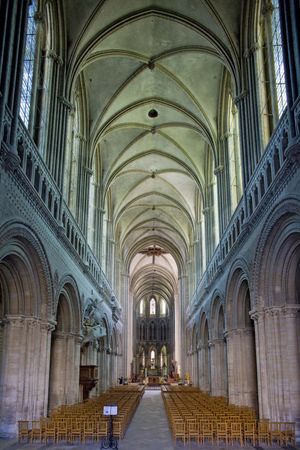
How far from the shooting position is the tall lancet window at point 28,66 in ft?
52.5

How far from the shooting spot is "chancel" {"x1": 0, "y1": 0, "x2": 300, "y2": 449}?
539 inches

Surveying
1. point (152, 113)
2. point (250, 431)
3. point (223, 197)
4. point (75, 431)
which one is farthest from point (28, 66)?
point (250, 431)

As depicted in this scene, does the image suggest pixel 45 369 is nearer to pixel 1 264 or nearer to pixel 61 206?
pixel 1 264

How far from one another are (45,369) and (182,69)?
16.2m

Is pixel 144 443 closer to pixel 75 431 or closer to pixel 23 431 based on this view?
pixel 75 431

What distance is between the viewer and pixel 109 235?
3703cm

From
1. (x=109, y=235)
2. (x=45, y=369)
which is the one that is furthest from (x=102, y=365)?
(x=45, y=369)

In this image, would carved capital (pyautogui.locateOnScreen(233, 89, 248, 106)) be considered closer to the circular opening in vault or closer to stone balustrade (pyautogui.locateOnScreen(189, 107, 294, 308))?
stone balustrade (pyautogui.locateOnScreen(189, 107, 294, 308))

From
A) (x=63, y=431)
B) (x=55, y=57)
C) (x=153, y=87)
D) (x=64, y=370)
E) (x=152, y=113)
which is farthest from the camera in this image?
(x=152, y=113)

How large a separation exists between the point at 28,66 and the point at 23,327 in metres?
9.00

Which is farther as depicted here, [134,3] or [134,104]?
[134,104]

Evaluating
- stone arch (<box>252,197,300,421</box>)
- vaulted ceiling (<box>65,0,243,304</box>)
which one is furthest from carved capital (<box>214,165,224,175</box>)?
stone arch (<box>252,197,300,421</box>)

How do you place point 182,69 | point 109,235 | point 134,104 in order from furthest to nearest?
1. point 109,235
2. point 134,104
3. point 182,69

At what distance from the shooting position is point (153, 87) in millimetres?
25875
